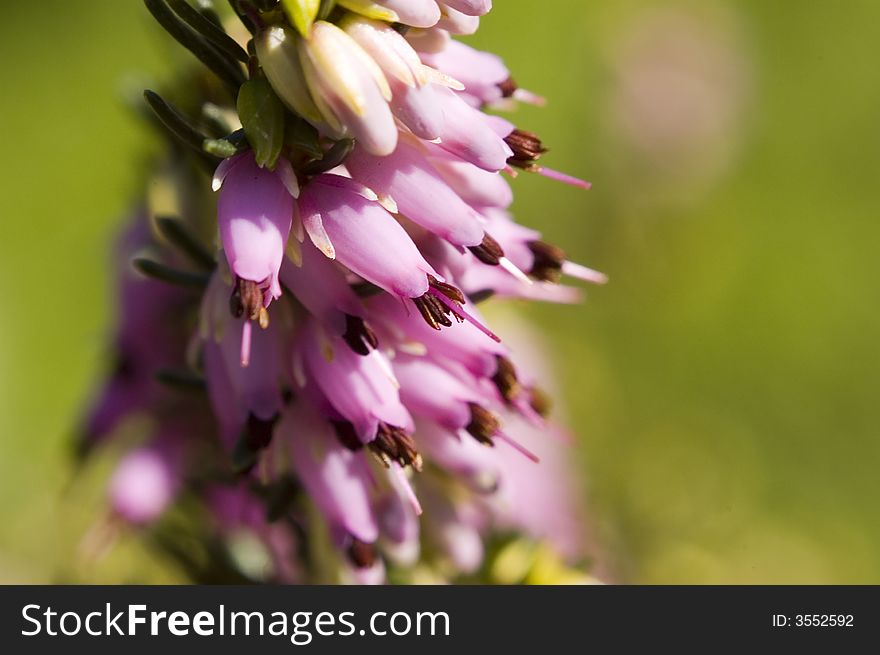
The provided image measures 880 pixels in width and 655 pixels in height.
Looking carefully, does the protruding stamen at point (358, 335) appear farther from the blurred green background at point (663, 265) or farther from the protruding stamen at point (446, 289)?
the blurred green background at point (663, 265)

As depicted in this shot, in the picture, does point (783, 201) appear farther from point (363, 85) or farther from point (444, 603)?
point (363, 85)

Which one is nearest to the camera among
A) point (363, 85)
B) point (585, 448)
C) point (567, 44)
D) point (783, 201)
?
point (363, 85)

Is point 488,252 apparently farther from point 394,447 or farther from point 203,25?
point 203,25

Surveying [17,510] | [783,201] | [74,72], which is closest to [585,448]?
[17,510]

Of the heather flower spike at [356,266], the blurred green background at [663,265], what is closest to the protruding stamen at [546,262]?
the heather flower spike at [356,266]

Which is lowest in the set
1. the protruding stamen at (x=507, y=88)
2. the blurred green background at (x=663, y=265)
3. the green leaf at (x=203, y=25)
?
the blurred green background at (x=663, y=265)

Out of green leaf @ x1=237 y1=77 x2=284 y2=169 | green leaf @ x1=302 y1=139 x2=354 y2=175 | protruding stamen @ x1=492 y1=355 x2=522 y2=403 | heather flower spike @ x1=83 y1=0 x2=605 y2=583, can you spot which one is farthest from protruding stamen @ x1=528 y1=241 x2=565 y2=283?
green leaf @ x1=237 y1=77 x2=284 y2=169

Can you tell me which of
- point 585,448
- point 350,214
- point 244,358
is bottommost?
point 585,448
